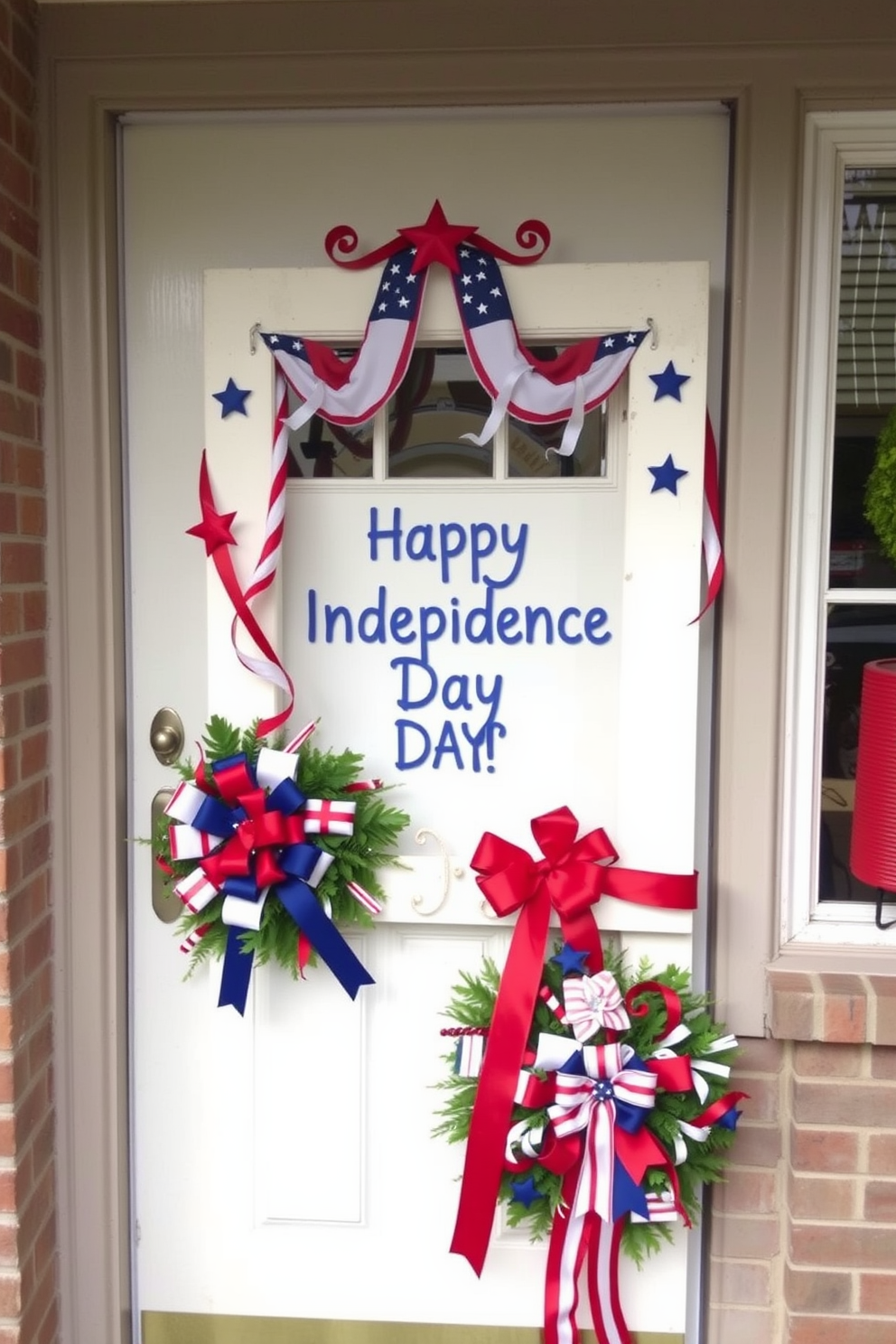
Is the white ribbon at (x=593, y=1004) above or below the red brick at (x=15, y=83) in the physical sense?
below

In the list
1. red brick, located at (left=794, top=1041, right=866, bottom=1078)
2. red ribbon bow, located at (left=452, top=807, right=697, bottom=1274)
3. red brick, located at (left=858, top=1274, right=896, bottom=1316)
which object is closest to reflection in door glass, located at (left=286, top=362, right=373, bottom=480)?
red ribbon bow, located at (left=452, top=807, right=697, bottom=1274)

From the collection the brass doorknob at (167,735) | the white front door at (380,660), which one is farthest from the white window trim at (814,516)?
the brass doorknob at (167,735)

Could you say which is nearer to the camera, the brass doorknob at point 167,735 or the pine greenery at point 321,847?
the pine greenery at point 321,847

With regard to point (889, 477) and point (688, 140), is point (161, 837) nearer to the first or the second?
point (889, 477)

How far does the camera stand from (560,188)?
5.40ft

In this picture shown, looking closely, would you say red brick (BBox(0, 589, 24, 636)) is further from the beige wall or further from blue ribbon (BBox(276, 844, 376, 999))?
blue ribbon (BBox(276, 844, 376, 999))

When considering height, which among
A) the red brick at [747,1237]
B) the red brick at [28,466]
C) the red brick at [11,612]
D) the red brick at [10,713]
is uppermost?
the red brick at [28,466]

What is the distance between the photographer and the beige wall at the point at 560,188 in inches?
61.8

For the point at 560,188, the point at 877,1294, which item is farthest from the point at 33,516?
the point at 877,1294

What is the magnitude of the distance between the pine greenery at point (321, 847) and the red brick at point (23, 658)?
300mm

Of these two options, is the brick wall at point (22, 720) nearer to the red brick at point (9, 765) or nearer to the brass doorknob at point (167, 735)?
the red brick at point (9, 765)

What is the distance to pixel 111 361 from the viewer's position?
1695 millimetres

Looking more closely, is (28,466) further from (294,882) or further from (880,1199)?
(880,1199)

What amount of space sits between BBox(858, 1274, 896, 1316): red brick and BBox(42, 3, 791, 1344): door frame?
622mm
